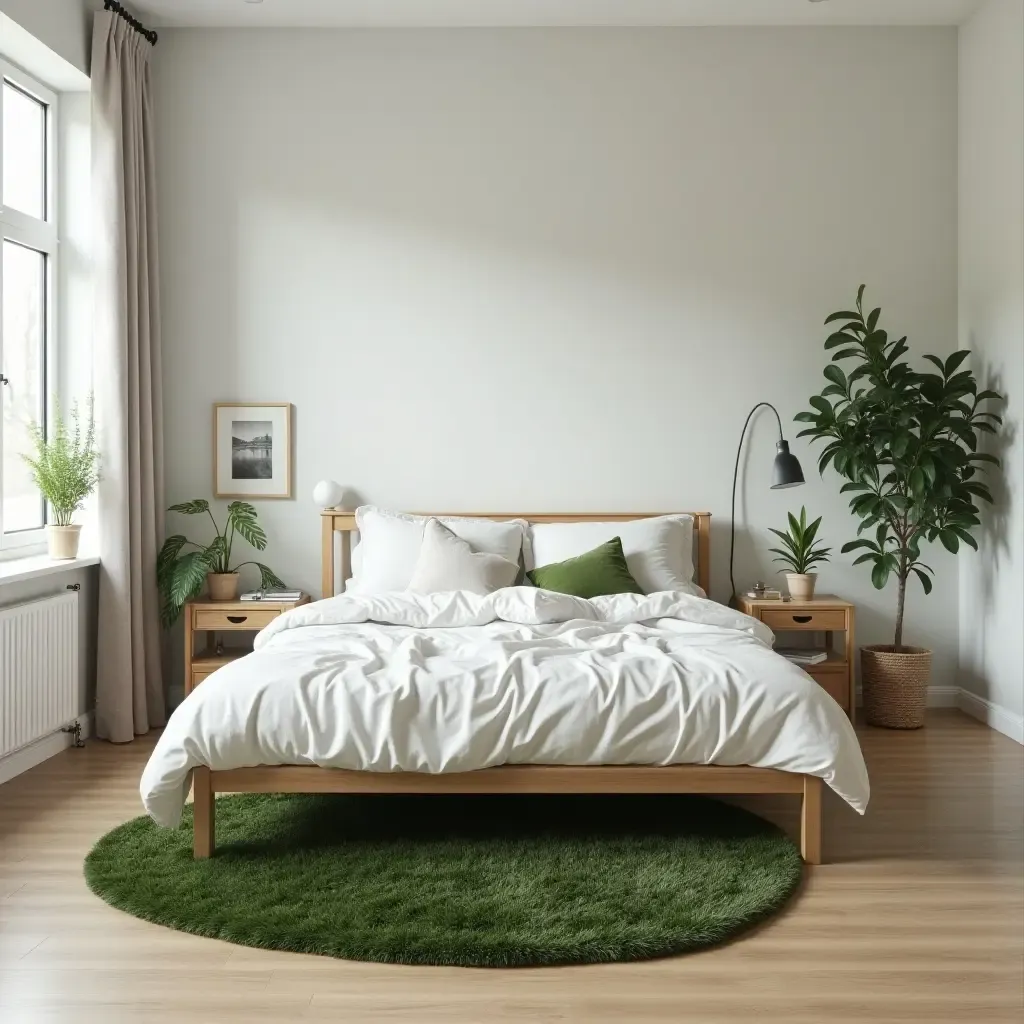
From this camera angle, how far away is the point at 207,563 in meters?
4.79

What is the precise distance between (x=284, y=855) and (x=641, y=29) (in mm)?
4055

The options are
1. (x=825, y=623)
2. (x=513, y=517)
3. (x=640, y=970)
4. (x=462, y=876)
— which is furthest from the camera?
(x=513, y=517)

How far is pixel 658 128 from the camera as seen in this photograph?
5.12 meters

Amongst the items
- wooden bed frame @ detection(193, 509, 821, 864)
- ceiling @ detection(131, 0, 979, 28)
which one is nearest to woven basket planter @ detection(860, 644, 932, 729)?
wooden bed frame @ detection(193, 509, 821, 864)

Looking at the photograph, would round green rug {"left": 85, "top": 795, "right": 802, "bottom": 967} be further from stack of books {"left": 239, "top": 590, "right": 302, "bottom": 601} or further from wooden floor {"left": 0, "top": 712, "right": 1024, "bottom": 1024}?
stack of books {"left": 239, "top": 590, "right": 302, "bottom": 601}

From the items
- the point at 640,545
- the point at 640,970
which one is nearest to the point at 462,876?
the point at 640,970

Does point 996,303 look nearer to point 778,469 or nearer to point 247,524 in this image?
point 778,469

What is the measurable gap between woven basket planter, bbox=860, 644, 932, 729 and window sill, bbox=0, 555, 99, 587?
3496 mm

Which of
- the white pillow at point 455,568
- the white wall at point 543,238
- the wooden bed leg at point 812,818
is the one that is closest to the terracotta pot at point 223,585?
the white wall at point 543,238

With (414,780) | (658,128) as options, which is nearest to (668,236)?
(658,128)

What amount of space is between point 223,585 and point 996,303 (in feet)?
12.2

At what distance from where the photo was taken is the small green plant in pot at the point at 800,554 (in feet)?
16.0

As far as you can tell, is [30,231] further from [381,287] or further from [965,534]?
→ [965,534]

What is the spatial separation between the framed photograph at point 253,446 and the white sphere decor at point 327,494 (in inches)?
8.6
